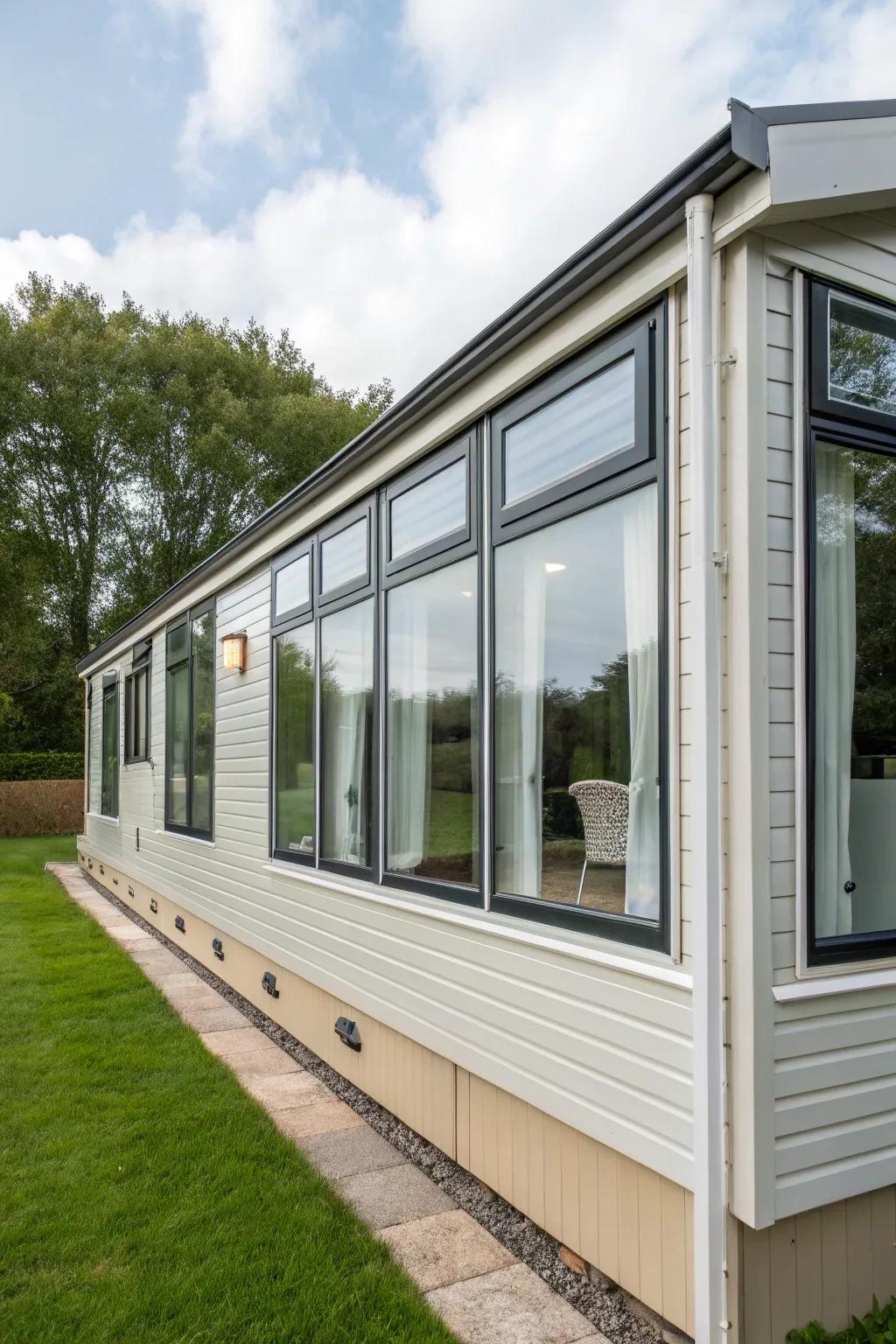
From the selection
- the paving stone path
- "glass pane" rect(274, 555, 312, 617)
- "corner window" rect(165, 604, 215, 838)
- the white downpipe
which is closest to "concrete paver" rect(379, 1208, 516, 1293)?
the paving stone path

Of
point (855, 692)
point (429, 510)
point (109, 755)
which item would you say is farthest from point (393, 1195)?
point (109, 755)

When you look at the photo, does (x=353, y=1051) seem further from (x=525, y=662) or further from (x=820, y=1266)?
(x=820, y=1266)

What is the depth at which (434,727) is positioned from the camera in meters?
3.67

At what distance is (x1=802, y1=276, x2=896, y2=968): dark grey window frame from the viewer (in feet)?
7.14

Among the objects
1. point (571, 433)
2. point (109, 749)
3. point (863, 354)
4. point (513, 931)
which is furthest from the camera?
point (109, 749)

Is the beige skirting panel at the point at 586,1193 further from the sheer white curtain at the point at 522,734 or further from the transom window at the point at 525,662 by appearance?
the sheer white curtain at the point at 522,734

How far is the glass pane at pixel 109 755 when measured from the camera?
10812 mm

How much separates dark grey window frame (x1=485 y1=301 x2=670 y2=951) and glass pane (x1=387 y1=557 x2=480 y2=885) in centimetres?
47

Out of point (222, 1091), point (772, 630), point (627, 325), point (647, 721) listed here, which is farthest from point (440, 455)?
point (222, 1091)

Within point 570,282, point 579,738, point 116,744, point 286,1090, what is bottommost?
point 286,1090

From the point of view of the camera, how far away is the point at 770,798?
2.12m

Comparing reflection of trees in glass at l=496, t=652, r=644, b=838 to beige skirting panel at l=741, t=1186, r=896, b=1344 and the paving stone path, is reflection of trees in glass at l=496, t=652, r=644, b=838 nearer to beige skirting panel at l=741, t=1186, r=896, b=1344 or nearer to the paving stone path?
beige skirting panel at l=741, t=1186, r=896, b=1344

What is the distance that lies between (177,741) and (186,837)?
0.84 metres

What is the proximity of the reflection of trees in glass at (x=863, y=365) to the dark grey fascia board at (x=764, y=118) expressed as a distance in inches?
17.8
